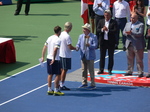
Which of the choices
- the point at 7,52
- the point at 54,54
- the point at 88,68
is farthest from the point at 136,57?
the point at 7,52

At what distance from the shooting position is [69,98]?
14.0 meters

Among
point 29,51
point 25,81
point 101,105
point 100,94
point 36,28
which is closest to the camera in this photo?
point 101,105

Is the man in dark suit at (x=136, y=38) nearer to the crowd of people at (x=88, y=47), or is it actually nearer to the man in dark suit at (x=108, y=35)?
the crowd of people at (x=88, y=47)

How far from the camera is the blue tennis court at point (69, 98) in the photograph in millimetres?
13078

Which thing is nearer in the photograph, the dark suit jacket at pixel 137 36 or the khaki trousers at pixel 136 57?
the dark suit jacket at pixel 137 36

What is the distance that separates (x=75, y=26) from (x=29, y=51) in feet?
16.6

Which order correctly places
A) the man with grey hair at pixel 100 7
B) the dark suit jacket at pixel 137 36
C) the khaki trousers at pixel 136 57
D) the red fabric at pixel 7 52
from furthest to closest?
the man with grey hair at pixel 100 7, the red fabric at pixel 7 52, the khaki trousers at pixel 136 57, the dark suit jacket at pixel 137 36

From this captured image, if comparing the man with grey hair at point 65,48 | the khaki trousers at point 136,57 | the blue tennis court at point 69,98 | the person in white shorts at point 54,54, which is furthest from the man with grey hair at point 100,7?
the person in white shorts at point 54,54

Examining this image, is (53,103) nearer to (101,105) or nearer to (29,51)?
(101,105)

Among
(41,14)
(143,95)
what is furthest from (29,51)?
(41,14)

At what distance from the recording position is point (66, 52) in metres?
14.5

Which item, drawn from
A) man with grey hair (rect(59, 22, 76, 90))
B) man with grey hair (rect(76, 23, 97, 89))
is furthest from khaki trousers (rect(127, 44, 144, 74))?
man with grey hair (rect(59, 22, 76, 90))

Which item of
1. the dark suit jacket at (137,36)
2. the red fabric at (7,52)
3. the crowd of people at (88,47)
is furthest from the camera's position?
the red fabric at (7,52)

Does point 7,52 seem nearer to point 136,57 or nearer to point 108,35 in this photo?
point 108,35
